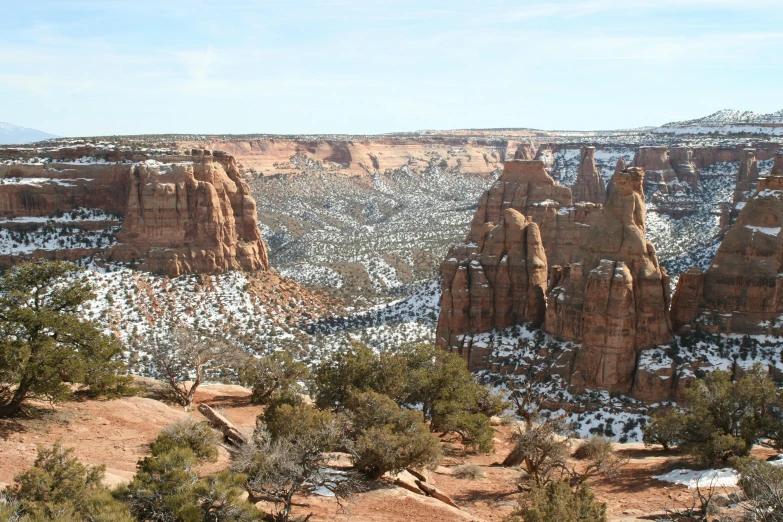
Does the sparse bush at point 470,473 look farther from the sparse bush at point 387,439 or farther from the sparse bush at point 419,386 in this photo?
the sparse bush at point 387,439

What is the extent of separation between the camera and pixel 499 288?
4362 centimetres

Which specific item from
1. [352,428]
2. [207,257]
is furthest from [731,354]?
[207,257]

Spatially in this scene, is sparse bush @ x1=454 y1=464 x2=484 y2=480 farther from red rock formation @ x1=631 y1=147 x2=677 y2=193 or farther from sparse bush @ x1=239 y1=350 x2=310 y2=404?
red rock formation @ x1=631 y1=147 x2=677 y2=193

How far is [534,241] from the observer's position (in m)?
43.6

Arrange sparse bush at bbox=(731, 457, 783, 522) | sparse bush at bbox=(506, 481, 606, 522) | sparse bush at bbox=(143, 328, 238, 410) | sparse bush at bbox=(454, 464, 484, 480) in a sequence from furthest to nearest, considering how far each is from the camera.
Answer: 1. sparse bush at bbox=(143, 328, 238, 410)
2. sparse bush at bbox=(454, 464, 484, 480)
3. sparse bush at bbox=(506, 481, 606, 522)
4. sparse bush at bbox=(731, 457, 783, 522)

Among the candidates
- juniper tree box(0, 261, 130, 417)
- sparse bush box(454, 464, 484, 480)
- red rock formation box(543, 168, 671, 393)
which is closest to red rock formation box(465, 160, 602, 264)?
red rock formation box(543, 168, 671, 393)

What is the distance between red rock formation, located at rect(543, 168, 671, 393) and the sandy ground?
390 inches

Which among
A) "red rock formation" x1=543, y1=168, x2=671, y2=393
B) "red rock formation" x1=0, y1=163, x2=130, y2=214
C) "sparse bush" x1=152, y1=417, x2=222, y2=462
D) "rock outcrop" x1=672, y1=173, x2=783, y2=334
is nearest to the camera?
"sparse bush" x1=152, y1=417, x2=222, y2=462

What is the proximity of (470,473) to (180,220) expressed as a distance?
153 feet

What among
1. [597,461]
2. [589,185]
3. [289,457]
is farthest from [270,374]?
[589,185]

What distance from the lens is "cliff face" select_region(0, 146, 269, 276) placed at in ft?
202

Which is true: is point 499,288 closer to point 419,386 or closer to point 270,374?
point 419,386

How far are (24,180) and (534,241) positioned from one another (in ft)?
161

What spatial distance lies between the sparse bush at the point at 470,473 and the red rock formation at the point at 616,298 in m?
16.5
